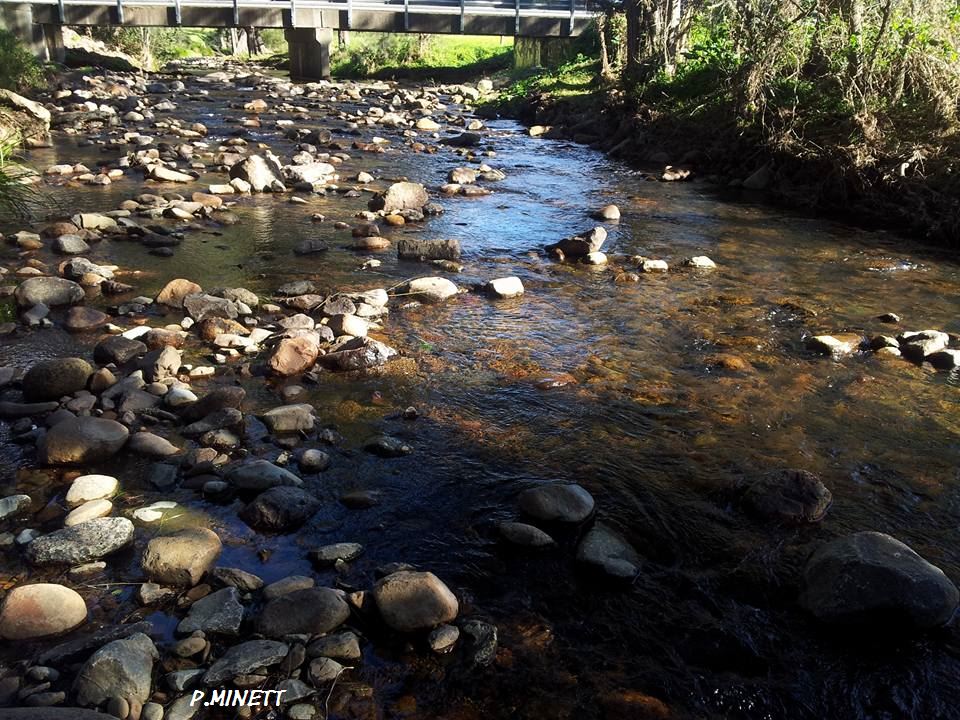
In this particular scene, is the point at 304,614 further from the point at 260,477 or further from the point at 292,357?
the point at 292,357

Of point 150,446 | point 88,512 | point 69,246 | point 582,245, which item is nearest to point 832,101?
point 582,245

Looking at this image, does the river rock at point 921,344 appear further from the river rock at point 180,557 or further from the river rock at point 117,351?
the river rock at point 117,351

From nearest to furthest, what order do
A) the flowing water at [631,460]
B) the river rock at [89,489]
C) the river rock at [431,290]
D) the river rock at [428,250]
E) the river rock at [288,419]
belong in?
1. the flowing water at [631,460]
2. the river rock at [89,489]
3. the river rock at [288,419]
4. the river rock at [431,290]
5. the river rock at [428,250]

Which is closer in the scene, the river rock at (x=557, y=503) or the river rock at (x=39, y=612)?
the river rock at (x=39, y=612)

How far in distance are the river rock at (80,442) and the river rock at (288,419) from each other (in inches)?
30.2

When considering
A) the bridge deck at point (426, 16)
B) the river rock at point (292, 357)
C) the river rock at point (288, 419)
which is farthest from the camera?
the bridge deck at point (426, 16)

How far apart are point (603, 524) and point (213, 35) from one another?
56.0 meters

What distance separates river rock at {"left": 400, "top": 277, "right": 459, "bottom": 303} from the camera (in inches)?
284

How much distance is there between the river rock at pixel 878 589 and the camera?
128 inches

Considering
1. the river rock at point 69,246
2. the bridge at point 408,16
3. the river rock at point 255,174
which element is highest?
the bridge at point 408,16

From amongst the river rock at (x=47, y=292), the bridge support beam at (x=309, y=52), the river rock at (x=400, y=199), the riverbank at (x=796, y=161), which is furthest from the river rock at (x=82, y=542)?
the bridge support beam at (x=309, y=52)

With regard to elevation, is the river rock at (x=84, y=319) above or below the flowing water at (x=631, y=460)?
above

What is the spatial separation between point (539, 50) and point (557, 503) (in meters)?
29.9

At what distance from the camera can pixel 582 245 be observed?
865cm
